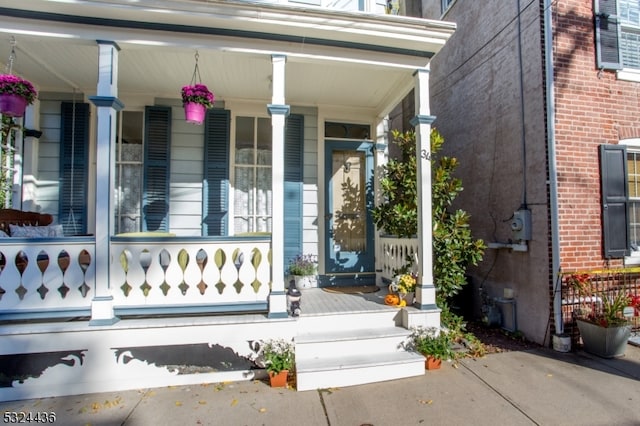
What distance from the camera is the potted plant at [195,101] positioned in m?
3.57

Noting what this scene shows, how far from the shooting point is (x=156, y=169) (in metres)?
4.80

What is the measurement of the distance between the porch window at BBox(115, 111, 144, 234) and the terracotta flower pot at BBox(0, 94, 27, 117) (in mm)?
1469

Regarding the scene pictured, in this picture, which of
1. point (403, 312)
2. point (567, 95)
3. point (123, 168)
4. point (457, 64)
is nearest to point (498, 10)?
point (457, 64)

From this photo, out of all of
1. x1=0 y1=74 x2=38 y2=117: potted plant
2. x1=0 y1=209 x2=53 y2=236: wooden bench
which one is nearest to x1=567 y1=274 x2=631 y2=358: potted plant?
Result: x1=0 y1=74 x2=38 y2=117: potted plant

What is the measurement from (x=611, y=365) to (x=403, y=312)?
83.9 inches

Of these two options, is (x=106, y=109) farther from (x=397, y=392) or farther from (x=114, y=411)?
(x=397, y=392)

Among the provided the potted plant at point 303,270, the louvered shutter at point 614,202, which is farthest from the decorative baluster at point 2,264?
the louvered shutter at point 614,202

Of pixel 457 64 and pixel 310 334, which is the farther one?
pixel 457 64

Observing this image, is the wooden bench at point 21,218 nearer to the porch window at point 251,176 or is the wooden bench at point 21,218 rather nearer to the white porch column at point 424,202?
the porch window at point 251,176

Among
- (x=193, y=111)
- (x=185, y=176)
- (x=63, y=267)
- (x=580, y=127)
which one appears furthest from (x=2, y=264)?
(x=580, y=127)

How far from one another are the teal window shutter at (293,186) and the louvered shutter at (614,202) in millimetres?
3829

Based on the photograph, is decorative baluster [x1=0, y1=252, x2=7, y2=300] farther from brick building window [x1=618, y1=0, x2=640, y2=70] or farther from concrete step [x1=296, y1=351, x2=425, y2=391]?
brick building window [x1=618, y1=0, x2=640, y2=70]

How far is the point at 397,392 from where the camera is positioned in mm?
3033

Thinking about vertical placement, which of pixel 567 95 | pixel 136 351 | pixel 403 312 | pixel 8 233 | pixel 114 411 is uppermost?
pixel 567 95
